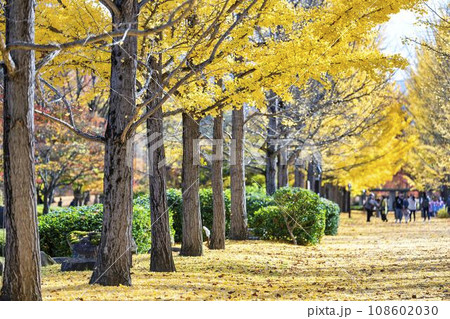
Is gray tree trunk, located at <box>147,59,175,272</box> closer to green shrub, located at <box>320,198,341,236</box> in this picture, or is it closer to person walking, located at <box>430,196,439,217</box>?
green shrub, located at <box>320,198,341,236</box>

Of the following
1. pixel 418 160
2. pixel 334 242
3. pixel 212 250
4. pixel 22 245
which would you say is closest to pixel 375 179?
pixel 418 160

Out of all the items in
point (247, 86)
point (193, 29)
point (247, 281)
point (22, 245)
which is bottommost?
point (247, 281)

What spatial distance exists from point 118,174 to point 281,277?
4.14 m

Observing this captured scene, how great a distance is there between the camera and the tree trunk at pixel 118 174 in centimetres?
1018

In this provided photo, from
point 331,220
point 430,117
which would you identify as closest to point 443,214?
point 430,117

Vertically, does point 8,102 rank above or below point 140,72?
below

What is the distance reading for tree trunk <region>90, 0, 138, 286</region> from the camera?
10180 mm

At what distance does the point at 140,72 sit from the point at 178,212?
323 inches

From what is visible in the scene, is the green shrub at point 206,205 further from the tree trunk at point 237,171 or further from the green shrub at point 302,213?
the green shrub at point 302,213

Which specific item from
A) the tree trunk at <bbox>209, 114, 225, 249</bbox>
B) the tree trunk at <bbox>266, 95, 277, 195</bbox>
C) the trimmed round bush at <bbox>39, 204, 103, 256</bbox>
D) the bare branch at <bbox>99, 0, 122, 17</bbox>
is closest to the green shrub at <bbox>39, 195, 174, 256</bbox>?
the trimmed round bush at <bbox>39, 204, 103, 256</bbox>

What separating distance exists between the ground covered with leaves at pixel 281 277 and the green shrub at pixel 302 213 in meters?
0.90

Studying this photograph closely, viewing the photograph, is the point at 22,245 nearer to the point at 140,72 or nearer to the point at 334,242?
the point at 140,72

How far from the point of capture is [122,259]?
10.3 meters

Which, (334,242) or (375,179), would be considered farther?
(375,179)
